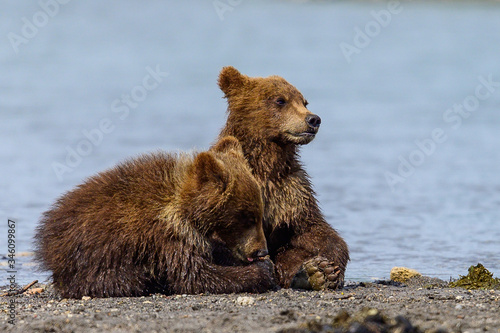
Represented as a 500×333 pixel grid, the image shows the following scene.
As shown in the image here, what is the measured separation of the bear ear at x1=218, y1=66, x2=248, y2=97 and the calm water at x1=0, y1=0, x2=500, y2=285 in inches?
104

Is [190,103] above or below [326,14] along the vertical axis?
below

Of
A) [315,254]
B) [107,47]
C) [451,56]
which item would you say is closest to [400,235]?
[315,254]

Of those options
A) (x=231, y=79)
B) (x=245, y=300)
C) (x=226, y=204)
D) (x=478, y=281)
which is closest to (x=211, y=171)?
(x=226, y=204)

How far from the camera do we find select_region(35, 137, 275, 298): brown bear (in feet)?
24.7

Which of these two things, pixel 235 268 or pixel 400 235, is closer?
pixel 235 268

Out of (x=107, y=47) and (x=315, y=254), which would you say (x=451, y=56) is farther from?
(x=315, y=254)

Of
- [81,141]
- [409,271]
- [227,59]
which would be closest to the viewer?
[409,271]

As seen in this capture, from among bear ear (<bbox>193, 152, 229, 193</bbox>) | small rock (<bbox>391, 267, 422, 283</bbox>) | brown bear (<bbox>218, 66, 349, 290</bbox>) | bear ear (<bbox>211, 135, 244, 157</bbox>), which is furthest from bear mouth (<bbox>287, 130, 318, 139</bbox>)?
small rock (<bbox>391, 267, 422, 283</bbox>)

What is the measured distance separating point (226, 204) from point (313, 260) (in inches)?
43.8

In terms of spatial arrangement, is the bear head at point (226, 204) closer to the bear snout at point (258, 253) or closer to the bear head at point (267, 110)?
the bear snout at point (258, 253)

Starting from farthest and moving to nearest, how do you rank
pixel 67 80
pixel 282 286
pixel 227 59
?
pixel 227 59 < pixel 67 80 < pixel 282 286

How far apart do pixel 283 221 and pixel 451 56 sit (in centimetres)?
3294

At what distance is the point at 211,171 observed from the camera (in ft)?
24.6

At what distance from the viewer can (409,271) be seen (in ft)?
29.7
